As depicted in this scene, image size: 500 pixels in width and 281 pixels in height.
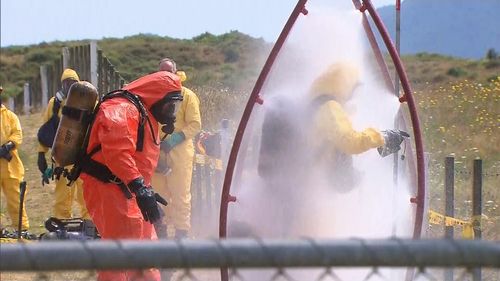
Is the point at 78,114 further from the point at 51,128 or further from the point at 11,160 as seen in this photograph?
the point at 11,160

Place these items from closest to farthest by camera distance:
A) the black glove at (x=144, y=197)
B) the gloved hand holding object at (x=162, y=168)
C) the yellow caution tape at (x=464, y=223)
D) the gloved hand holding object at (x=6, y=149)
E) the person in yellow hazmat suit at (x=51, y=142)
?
1. the black glove at (x=144, y=197)
2. the yellow caution tape at (x=464, y=223)
3. the gloved hand holding object at (x=162, y=168)
4. the person in yellow hazmat suit at (x=51, y=142)
5. the gloved hand holding object at (x=6, y=149)

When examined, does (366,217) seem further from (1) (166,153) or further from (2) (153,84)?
(1) (166,153)

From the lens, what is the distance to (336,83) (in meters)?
6.00

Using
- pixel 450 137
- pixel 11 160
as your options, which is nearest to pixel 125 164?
pixel 11 160

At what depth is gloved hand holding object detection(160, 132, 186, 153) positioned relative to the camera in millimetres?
8945

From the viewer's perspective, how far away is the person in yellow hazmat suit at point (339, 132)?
5832 mm

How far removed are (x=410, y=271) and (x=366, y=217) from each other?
433 mm

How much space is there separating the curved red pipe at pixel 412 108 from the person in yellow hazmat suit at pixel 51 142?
14.4 feet

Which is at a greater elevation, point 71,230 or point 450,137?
point 450,137

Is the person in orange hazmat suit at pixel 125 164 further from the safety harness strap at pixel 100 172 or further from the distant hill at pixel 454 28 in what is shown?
the distant hill at pixel 454 28

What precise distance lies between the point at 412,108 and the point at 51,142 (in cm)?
511

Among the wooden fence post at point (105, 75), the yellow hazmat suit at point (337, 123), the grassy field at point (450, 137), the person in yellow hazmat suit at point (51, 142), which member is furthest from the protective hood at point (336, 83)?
the wooden fence post at point (105, 75)

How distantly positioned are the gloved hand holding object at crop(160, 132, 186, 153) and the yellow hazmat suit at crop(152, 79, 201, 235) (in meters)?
0.03

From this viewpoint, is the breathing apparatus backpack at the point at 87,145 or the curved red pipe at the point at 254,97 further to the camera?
the curved red pipe at the point at 254,97
